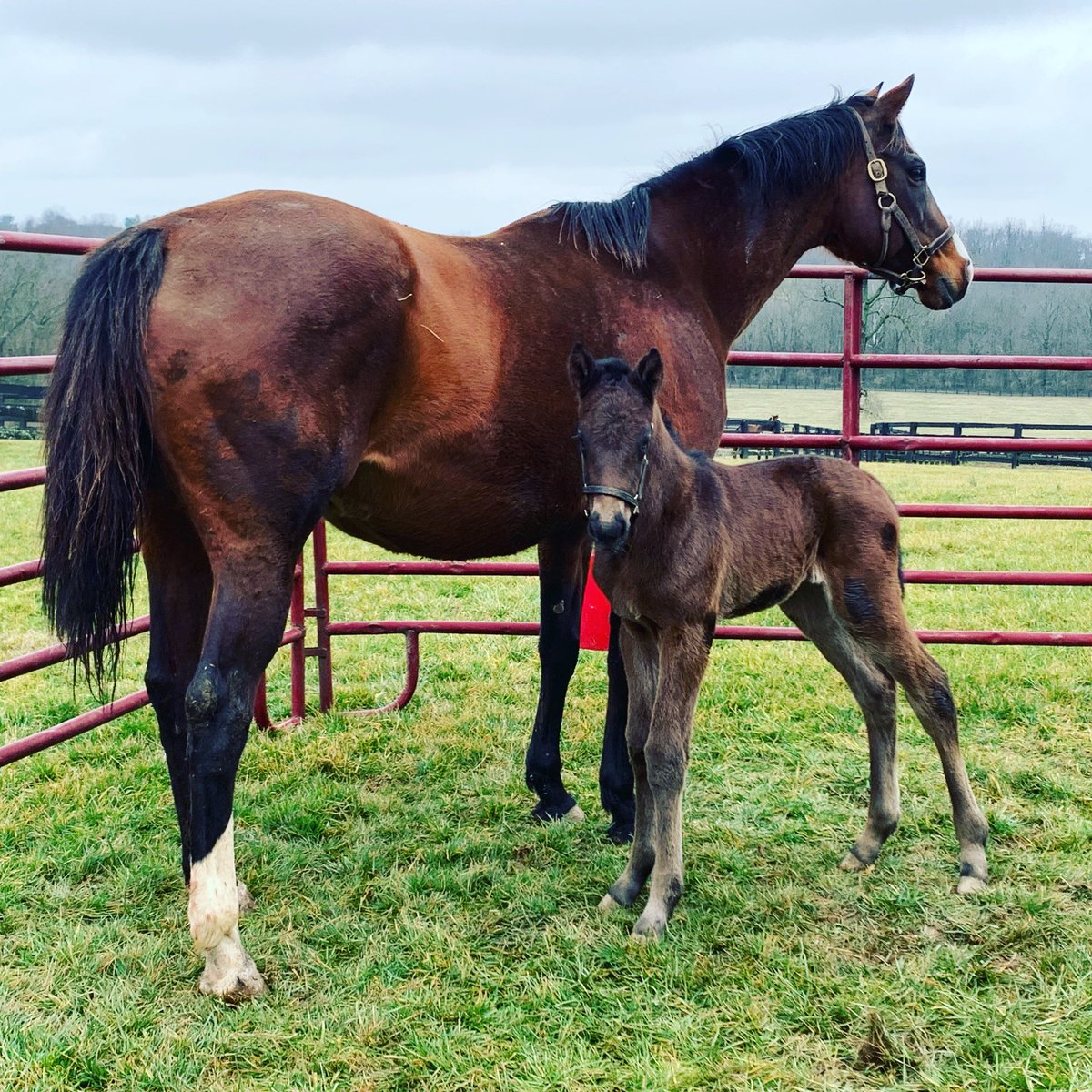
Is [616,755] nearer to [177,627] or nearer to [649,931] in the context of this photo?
[649,931]

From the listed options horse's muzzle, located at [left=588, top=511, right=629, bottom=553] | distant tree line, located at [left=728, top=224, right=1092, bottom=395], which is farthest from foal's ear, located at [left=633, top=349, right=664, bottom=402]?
distant tree line, located at [left=728, top=224, right=1092, bottom=395]

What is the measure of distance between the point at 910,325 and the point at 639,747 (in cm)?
1084

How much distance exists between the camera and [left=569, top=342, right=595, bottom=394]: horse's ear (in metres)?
2.83

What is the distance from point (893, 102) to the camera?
4.00 m

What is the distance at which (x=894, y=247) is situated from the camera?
411 centimetres

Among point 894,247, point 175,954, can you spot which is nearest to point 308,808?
point 175,954

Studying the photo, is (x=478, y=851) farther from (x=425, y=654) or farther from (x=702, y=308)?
(x=425, y=654)

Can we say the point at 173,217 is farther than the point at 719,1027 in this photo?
Yes

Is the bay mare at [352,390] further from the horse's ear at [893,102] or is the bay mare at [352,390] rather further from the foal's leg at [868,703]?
the foal's leg at [868,703]

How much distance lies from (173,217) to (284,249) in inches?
14.1

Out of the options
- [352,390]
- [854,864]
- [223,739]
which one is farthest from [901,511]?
[223,739]

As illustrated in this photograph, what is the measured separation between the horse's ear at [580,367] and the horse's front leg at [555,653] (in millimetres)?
1057

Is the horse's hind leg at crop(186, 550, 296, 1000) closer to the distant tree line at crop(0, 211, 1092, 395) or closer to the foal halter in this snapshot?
the foal halter

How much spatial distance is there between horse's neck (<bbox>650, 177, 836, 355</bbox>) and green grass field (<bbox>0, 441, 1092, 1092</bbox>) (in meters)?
1.96
